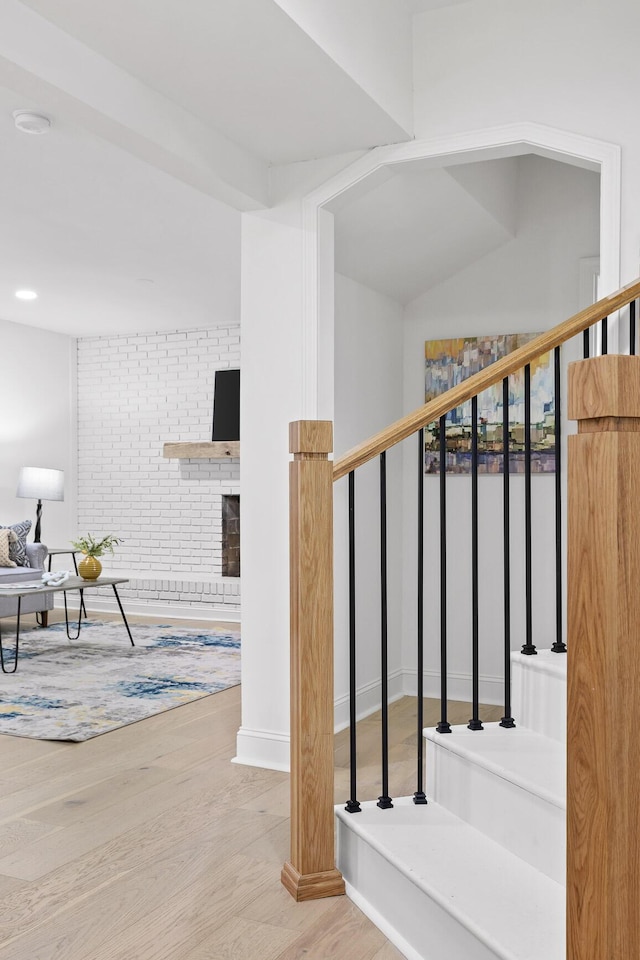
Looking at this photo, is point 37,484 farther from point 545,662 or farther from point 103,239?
point 545,662

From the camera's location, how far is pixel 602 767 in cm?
106

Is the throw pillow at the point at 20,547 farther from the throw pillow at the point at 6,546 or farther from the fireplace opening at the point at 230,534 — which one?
the fireplace opening at the point at 230,534

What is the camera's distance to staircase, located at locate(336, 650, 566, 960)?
70.9 inches

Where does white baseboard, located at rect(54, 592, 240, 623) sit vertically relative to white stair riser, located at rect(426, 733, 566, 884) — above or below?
below

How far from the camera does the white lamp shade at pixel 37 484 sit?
734 cm

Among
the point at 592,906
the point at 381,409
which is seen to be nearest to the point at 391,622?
the point at 381,409

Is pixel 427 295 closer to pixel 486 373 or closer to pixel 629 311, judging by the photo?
pixel 629 311

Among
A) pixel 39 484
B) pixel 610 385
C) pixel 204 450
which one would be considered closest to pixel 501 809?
pixel 610 385

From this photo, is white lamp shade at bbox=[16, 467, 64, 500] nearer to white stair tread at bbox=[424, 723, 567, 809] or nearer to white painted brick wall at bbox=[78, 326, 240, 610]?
white painted brick wall at bbox=[78, 326, 240, 610]

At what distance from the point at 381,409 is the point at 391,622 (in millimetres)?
1182

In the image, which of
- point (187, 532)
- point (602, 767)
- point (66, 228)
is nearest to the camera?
point (602, 767)

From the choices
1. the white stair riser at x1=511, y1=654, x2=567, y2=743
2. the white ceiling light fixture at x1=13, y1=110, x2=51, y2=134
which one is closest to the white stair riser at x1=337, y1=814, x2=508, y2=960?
the white stair riser at x1=511, y1=654, x2=567, y2=743

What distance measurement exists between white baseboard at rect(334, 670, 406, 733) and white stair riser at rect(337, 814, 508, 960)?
1.49m

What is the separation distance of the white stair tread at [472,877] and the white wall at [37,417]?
20.2 feet
